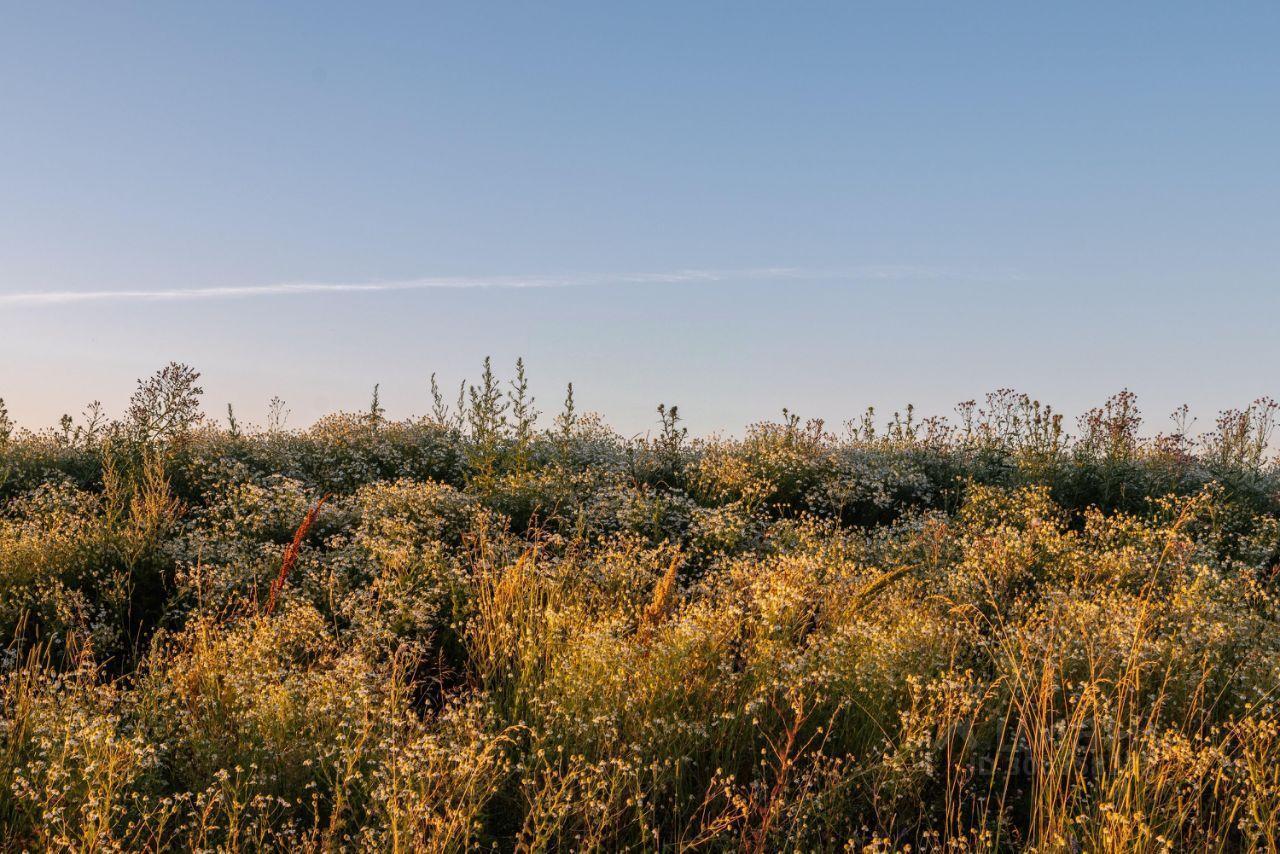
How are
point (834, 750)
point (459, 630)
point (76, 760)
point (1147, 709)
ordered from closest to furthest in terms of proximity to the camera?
1. point (76, 760)
2. point (834, 750)
3. point (1147, 709)
4. point (459, 630)

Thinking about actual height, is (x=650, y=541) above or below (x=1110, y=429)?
below

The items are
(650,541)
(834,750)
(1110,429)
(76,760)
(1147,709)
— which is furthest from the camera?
(1110,429)

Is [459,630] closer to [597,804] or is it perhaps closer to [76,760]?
[76,760]

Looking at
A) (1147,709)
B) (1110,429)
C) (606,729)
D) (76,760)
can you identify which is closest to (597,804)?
(606,729)

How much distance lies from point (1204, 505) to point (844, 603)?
535cm

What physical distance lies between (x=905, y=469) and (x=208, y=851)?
381 inches

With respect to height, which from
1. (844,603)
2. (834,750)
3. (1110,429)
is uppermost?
(1110,429)

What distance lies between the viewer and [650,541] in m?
8.46

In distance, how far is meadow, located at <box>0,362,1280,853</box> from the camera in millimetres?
3854

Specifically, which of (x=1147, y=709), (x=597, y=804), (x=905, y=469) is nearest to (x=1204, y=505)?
(x=905, y=469)

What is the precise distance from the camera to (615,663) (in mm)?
4742

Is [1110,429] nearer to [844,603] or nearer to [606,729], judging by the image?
[844,603]

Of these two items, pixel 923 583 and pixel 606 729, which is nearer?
pixel 606 729

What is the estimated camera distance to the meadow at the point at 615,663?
385 cm
